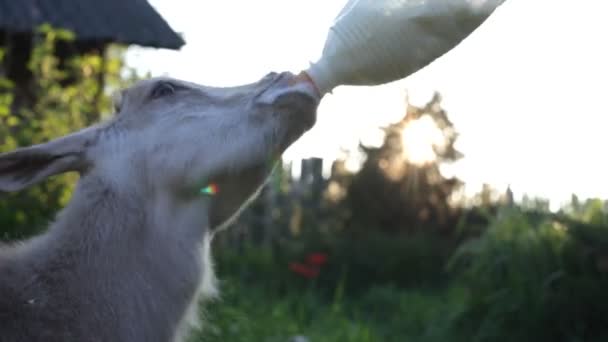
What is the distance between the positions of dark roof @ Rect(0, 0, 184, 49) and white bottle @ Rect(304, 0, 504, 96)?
7107mm

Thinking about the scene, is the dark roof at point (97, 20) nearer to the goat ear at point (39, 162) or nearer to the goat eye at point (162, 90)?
the goat eye at point (162, 90)

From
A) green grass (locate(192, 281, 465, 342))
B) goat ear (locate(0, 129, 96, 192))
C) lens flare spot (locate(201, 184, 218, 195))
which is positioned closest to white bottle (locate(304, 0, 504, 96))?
lens flare spot (locate(201, 184, 218, 195))

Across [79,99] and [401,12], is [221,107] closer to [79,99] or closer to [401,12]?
[401,12]

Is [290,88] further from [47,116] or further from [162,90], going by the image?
[47,116]

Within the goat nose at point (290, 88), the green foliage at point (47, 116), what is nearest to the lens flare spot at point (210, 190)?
the goat nose at point (290, 88)

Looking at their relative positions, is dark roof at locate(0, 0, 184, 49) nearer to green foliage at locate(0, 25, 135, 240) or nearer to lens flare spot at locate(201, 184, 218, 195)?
green foliage at locate(0, 25, 135, 240)

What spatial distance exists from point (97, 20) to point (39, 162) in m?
7.74

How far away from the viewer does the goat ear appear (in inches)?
128

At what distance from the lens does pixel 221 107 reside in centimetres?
341

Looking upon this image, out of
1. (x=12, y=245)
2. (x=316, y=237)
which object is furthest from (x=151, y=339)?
(x=316, y=237)

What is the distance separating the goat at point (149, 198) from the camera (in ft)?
10.3

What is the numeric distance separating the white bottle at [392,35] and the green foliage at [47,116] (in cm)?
418

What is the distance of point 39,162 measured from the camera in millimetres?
3312

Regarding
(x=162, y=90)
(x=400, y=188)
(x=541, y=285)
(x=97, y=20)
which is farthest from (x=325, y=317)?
(x=400, y=188)
